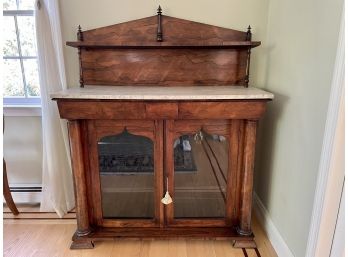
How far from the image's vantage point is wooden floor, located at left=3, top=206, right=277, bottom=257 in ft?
4.74

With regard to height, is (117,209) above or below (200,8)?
below

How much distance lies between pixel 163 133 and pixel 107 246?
32.0 inches

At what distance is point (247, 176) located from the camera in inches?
54.7

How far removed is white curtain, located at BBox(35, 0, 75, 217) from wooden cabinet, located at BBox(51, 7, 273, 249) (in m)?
0.17

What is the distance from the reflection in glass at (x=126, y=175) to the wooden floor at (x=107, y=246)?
7.7 inches

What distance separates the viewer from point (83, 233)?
4.79 ft

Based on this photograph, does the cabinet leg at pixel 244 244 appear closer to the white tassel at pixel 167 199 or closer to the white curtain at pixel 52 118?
the white tassel at pixel 167 199

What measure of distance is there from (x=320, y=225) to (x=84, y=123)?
4.14ft

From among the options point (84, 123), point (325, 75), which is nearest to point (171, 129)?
point (84, 123)

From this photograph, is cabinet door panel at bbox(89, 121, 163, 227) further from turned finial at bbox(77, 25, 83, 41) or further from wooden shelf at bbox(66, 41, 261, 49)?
turned finial at bbox(77, 25, 83, 41)

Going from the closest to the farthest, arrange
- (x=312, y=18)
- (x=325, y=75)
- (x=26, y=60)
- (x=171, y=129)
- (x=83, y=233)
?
(x=325, y=75)
(x=312, y=18)
(x=171, y=129)
(x=83, y=233)
(x=26, y=60)

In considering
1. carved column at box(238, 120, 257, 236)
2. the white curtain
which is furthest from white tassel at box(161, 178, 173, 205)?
the white curtain

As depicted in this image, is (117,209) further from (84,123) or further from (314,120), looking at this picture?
(314,120)

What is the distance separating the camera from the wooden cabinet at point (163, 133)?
1.27 meters
